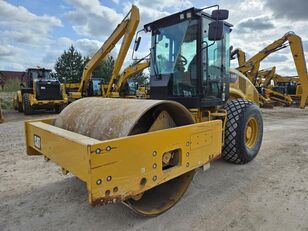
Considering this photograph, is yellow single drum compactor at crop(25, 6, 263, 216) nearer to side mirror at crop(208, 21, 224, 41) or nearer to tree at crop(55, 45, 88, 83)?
side mirror at crop(208, 21, 224, 41)

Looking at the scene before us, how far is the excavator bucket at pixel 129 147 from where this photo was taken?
201 centimetres

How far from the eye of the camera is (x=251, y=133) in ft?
15.7

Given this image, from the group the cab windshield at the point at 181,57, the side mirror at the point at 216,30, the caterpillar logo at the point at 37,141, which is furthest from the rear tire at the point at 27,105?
the side mirror at the point at 216,30

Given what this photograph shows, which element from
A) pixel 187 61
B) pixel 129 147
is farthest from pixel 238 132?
pixel 129 147

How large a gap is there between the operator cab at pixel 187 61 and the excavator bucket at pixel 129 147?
80 centimetres

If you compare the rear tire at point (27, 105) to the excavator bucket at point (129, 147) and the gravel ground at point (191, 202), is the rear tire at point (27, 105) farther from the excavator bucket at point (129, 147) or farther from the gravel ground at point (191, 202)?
the excavator bucket at point (129, 147)

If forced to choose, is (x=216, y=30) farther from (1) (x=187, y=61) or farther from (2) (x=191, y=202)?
(2) (x=191, y=202)

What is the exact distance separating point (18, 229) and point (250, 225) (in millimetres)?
2284

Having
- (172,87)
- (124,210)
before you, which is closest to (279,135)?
(172,87)

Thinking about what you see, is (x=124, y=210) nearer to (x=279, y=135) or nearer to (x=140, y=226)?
(x=140, y=226)

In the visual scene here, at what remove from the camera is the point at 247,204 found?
3.03 metres

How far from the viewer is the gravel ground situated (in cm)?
261

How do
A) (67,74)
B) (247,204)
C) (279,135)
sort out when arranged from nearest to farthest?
(247,204), (279,135), (67,74)

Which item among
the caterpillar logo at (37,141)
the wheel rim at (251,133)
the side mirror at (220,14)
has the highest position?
the side mirror at (220,14)
